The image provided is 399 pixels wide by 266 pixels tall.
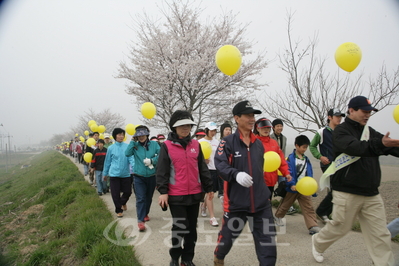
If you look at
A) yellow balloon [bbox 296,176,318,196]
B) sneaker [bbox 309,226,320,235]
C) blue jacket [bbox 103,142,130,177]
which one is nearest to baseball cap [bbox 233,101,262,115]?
yellow balloon [bbox 296,176,318,196]

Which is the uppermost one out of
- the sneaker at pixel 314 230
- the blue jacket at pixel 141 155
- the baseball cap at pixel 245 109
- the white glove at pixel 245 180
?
the baseball cap at pixel 245 109

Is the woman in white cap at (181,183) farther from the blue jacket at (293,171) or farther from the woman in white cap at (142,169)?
the blue jacket at (293,171)

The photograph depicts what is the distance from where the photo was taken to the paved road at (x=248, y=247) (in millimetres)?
3141

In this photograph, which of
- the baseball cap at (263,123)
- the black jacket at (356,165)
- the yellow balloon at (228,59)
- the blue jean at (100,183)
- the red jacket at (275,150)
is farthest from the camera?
the blue jean at (100,183)

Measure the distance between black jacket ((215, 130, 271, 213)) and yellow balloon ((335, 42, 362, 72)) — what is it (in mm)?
2708

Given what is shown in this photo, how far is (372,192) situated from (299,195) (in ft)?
5.04

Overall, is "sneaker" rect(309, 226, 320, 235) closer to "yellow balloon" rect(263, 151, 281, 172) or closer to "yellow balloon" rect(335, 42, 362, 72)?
"yellow balloon" rect(263, 151, 281, 172)

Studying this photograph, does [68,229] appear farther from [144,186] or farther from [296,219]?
[296,219]

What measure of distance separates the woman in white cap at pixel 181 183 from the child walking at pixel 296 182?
1789 millimetres

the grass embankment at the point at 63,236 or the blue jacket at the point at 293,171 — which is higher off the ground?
the blue jacket at the point at 293,171

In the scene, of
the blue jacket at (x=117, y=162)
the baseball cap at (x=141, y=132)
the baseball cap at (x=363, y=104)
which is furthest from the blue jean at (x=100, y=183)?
the baseball cap at (x=363, y=104)

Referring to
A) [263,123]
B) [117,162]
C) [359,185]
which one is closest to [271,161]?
[263,123]

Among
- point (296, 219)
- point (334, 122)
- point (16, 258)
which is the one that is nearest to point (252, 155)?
point (334, 122)

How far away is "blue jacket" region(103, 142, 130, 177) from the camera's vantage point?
5.29 m
